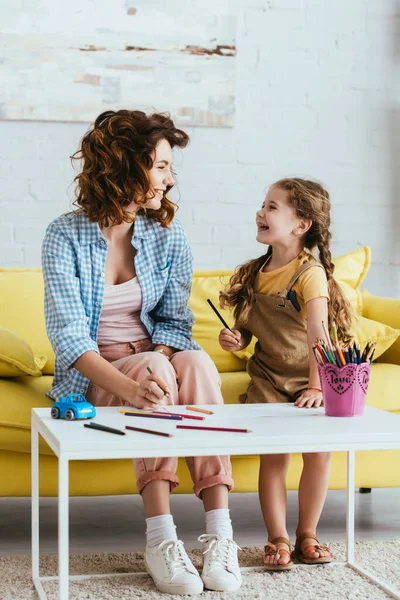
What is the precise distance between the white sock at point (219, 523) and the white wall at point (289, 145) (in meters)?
1.57

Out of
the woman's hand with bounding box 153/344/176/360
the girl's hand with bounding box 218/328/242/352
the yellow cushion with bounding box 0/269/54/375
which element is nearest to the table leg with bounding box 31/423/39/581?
the woman's hand with bounding box 153/344/176/360

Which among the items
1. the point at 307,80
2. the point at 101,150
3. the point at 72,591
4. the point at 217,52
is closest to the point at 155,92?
the point at 217,52

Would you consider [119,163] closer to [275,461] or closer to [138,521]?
[275,461]

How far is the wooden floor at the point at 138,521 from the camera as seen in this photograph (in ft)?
6.39

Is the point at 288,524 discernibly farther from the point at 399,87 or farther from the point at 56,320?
the point at 399,87

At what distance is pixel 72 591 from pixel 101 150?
2.96 feet

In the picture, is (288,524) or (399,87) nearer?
(288,524)

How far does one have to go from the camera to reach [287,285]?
72.0 inches

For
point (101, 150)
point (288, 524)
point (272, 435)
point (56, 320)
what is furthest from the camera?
point (288, 524)

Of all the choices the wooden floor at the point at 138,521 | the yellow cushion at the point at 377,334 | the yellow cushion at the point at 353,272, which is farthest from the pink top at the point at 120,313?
the yellow cushion at the point at 353,272

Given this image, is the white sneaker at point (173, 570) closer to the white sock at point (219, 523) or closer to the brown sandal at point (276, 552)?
the white sock at point (219, 523)

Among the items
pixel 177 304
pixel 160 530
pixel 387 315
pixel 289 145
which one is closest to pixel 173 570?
pixel 160 530

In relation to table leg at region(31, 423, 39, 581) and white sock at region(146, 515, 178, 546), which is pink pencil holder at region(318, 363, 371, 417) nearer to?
white sock at region(146, 515, 178, 546)

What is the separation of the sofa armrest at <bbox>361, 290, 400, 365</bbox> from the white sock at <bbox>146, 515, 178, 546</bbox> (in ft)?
3.40
